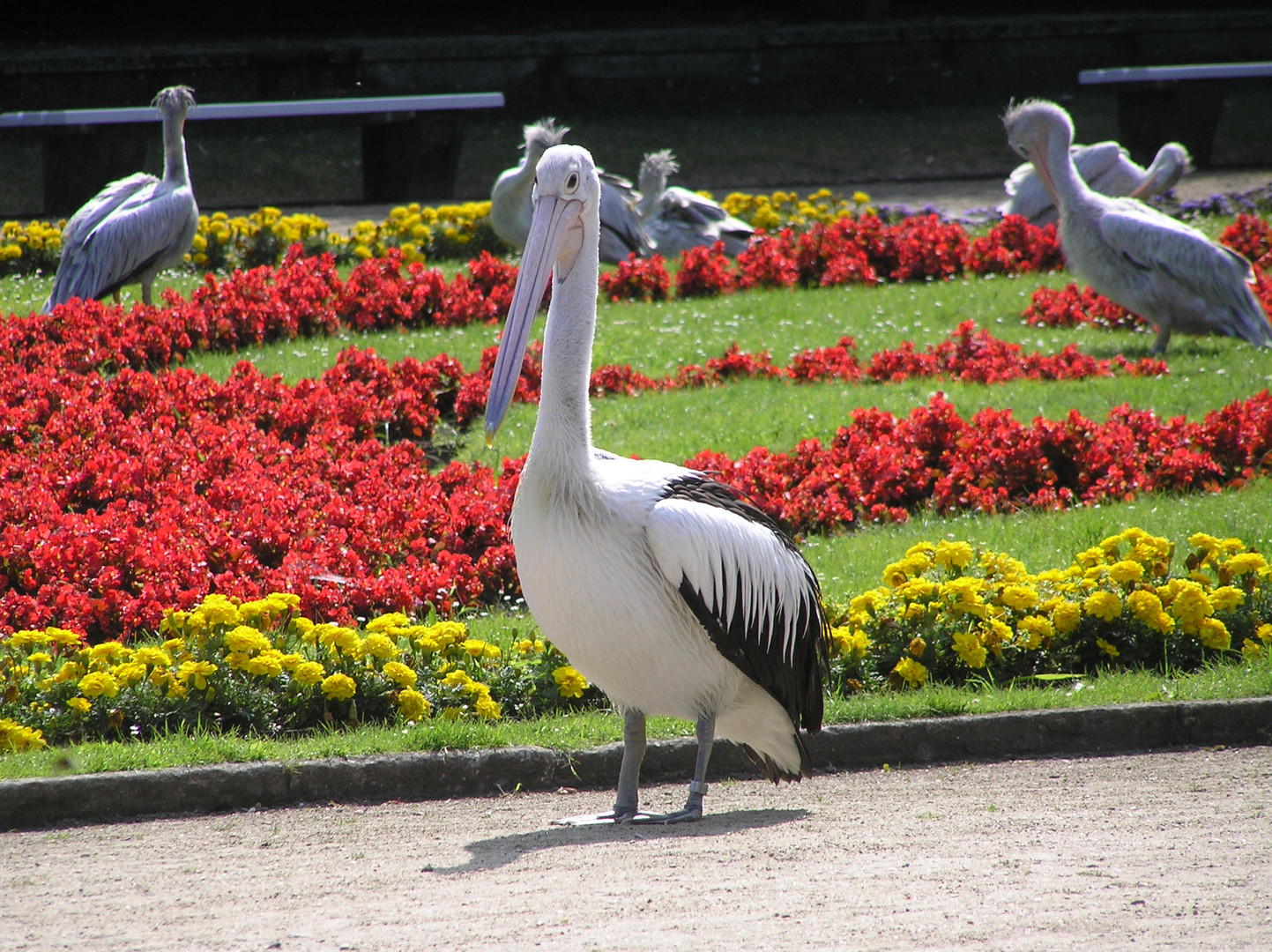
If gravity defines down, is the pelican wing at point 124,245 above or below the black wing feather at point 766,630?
above

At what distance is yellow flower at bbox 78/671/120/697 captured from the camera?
4.63 m

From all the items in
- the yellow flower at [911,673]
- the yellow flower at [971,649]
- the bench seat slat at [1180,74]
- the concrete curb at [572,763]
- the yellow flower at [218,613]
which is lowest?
the concrete curb at [572,763]

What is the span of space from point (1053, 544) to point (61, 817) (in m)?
4.21

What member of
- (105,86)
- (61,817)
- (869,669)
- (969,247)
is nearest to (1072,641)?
(869,669)

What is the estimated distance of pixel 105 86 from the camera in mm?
17734

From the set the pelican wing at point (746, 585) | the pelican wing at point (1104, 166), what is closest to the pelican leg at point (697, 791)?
the pelican wing at point (746, 585)

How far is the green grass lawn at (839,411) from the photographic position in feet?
15.5

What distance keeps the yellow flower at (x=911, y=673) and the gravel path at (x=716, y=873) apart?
554 millimetres

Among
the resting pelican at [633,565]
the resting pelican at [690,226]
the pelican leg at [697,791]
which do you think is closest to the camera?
the resting pelican at [633,565]

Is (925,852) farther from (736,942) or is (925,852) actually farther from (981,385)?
(981,385)

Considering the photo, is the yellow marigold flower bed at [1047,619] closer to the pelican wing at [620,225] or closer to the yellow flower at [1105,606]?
the yellow flower at [1105,606]

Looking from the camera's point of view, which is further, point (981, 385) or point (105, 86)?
point (105, 86)

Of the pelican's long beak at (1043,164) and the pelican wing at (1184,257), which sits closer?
the pelican wing at (1184,257)

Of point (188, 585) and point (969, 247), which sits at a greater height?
point (969, 247)
